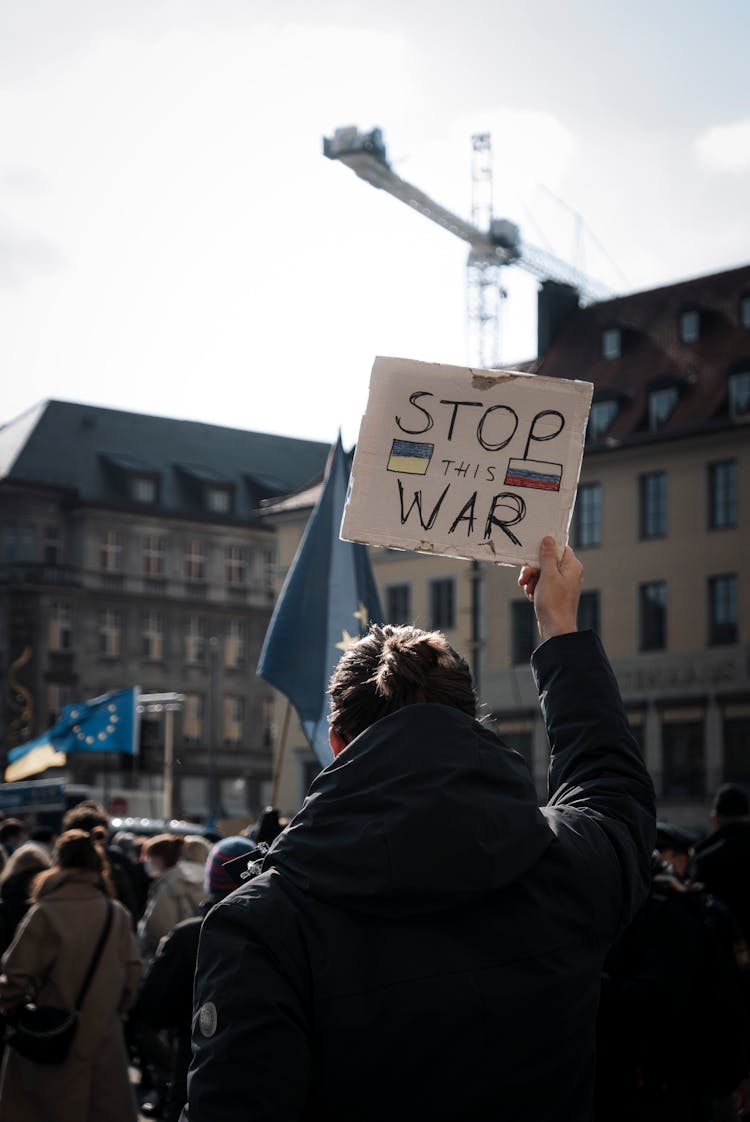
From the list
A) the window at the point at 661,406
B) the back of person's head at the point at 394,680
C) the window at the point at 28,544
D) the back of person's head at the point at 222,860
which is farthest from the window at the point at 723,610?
the back of person's head at the point at 394,680

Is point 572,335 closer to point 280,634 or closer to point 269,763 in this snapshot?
point 269,763

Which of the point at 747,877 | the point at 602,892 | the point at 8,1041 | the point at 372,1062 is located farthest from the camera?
the point at 747,877

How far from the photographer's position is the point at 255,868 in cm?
293

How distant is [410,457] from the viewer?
3.57 metres

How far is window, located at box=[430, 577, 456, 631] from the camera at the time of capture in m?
53.2

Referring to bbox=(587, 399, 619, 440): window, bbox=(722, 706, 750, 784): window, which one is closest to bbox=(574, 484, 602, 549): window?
bbox=(587, 399, 619, 440): window

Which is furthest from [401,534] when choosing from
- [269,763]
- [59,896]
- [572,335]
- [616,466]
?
[269,763]

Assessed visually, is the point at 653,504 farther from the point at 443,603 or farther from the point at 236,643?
the point at 236,643

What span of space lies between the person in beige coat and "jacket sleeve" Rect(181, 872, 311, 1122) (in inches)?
235

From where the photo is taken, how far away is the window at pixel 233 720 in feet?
263

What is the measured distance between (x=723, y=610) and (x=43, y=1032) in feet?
134

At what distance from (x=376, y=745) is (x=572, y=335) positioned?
54248 millimetres

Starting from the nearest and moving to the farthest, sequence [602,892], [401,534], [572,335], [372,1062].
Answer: [372,1062], [602,892], [401,534], [572,335]

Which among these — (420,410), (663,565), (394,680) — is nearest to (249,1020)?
(394,680)
